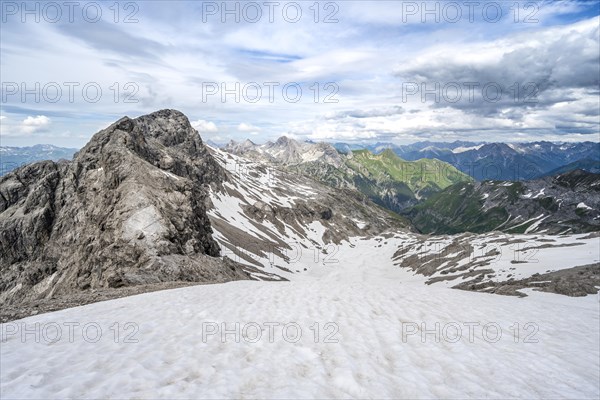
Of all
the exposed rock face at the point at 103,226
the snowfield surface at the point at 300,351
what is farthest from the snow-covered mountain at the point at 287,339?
the exposed rock face at the point at 103,226

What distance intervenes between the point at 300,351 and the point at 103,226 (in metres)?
54.0

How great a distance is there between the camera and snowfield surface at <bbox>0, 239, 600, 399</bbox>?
28.8ft

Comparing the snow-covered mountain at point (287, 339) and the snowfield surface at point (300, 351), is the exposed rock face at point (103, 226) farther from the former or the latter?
the snowfield surface at point (300, 351)

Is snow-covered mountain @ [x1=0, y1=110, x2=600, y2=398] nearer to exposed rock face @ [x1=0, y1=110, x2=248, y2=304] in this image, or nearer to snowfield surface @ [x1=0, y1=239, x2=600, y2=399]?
snowfield surface @ [x1=0, y1=239, x2=600, y2=399]

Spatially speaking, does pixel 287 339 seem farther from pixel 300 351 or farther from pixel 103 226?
pixel 103 226

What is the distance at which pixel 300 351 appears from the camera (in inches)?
450

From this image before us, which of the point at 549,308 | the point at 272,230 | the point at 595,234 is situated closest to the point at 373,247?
the point at 272,230

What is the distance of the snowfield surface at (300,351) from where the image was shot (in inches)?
345

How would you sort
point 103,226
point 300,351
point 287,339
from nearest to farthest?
point 300,351 → point 287,339 → point 103,226

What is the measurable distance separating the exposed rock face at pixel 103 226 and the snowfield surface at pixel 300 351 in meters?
25.5

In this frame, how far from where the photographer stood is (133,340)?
11.7 meters

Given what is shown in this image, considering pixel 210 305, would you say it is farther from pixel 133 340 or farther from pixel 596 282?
pixel 596 282

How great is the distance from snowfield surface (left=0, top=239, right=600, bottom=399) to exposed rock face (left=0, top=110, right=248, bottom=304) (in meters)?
25.5

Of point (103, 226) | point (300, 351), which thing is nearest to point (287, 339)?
point (300, 351)
